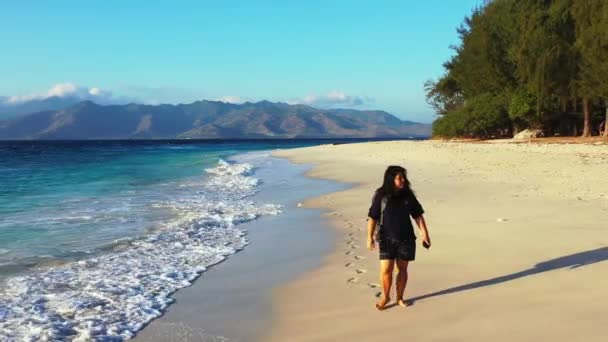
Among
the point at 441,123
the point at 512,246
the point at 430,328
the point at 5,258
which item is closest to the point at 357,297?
the point at 430,328

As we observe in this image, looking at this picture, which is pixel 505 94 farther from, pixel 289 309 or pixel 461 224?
pixel 289 309

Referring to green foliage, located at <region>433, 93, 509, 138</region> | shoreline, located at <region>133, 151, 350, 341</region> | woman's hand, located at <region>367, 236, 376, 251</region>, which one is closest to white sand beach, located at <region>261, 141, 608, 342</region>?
shoreline, located at <region>133, 151, 350, 341</region>

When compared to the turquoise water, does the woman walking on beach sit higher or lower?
higher

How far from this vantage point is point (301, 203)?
626 inches

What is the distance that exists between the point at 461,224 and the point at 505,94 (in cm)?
4080

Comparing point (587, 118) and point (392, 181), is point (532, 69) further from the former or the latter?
point (392, 181)

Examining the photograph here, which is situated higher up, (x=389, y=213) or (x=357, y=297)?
(x=389, y=213)

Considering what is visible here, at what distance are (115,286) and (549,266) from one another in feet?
19.5

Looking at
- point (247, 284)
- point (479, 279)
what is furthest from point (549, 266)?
point (247, 284)

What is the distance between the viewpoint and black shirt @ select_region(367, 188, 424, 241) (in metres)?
6.08

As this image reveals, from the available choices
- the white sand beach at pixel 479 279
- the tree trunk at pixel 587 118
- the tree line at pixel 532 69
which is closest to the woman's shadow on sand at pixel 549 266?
the white sand beach at pixel 479 279

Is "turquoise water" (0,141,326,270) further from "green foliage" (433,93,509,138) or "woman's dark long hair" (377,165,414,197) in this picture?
"green foliage" (433,93,509,138)

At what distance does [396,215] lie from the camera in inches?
240

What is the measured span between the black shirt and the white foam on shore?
111 inches
